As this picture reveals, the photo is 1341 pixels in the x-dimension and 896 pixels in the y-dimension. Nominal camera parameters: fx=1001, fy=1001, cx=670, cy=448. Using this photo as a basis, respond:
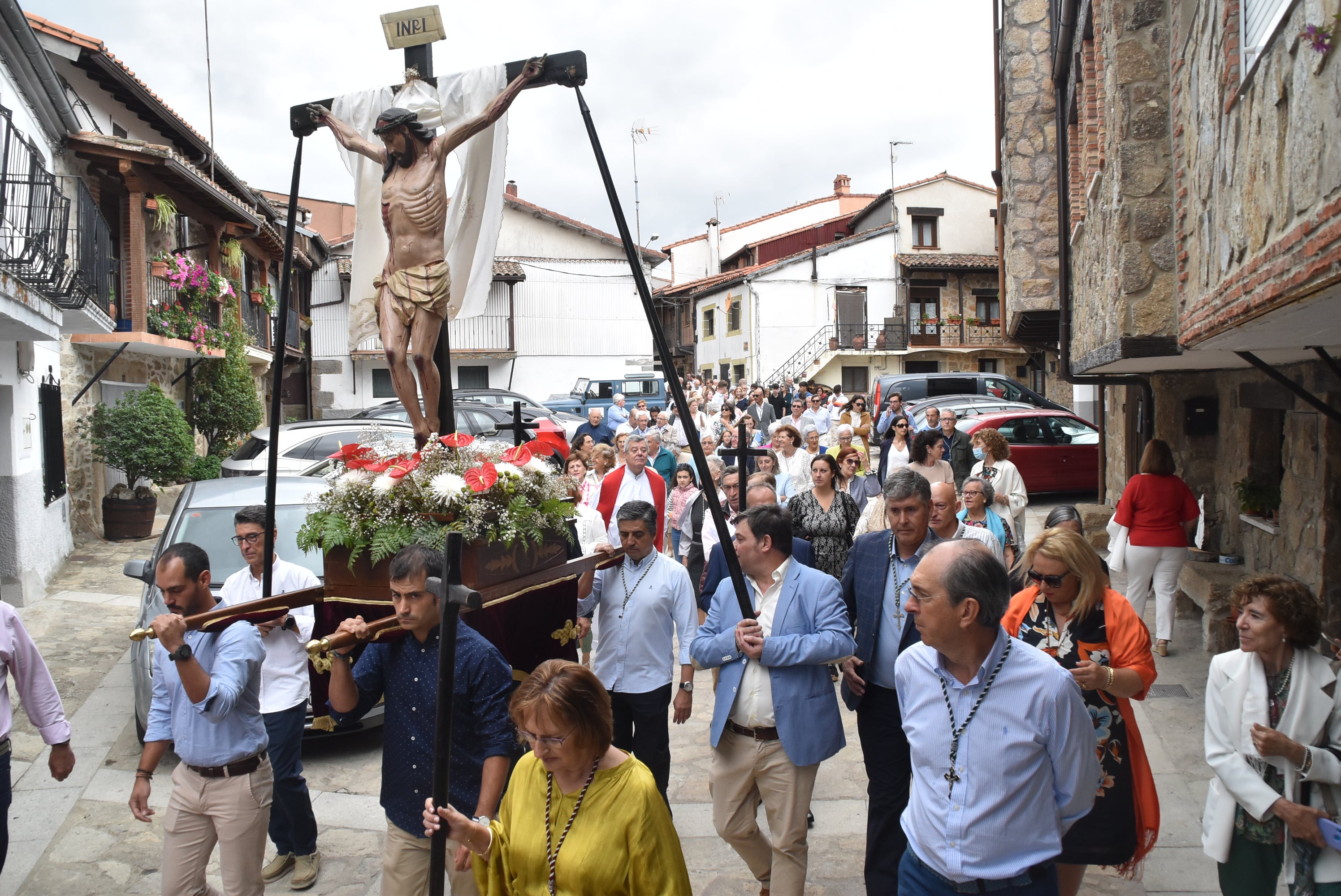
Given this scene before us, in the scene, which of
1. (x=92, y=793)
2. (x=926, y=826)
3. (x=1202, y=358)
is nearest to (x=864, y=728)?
(x=926, y=826)

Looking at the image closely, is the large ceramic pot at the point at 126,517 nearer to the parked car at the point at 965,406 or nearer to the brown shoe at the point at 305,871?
the brown shoe at the point at 305,871

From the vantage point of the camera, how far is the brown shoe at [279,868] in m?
5.15

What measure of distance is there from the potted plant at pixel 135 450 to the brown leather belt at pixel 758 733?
12.3m

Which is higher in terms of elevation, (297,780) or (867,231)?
(867,231)

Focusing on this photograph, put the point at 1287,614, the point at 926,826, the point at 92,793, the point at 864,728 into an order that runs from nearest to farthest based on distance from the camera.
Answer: the point at 926,826 → the point at 1287,614 → the point at 864,728 → the point at 92,793

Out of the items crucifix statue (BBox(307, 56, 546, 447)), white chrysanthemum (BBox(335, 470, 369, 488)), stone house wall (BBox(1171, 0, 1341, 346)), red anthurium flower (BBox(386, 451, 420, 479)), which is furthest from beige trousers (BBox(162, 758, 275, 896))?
stone house wall (BBox(1171, 0, 1341, 346))

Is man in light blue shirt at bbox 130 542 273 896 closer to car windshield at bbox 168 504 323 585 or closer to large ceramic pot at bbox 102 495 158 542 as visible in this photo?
car windshield at bbox 168 504 323 585

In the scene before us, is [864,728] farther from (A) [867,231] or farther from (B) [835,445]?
(A) [867,231]

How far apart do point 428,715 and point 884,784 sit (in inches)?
76.7

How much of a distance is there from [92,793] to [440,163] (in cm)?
469

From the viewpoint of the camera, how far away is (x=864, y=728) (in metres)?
4.35


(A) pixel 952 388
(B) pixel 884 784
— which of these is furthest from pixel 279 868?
(A) pixel 952 388

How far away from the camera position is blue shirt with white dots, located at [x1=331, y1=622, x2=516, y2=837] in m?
3.51

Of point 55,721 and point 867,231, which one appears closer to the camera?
point 55,721
